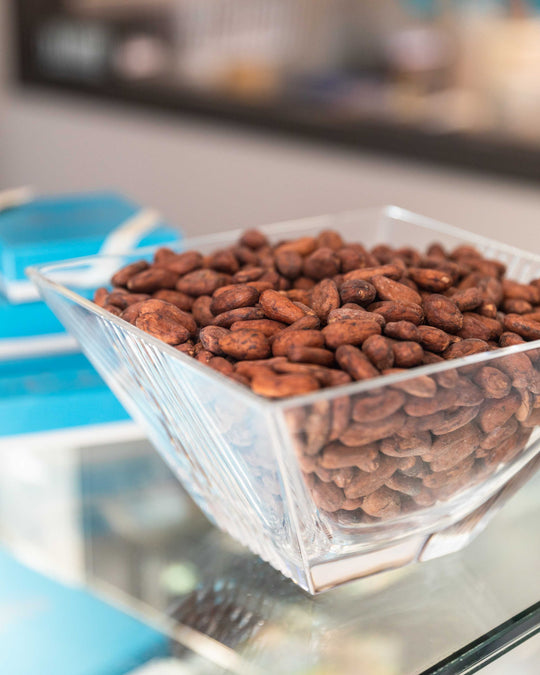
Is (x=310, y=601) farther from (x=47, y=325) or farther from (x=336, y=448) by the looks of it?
(x=47, y=325)

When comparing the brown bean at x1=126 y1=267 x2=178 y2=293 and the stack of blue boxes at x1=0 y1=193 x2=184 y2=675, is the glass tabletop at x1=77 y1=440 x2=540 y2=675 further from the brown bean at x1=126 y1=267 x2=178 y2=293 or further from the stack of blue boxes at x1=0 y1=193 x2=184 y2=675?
the brown bean at x1=126 y1=267 x2=178 y2=293

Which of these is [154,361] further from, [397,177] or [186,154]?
[186,154]

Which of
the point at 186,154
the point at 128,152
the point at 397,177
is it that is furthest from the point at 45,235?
the point at 128,152

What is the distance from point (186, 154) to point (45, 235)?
5.00 ft

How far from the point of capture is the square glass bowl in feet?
1.22

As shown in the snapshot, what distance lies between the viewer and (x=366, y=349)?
1.42ft

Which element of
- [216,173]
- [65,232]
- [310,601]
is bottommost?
[216,173]

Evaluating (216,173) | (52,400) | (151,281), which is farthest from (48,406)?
(216,173)

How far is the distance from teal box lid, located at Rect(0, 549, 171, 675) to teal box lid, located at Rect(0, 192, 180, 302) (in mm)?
316

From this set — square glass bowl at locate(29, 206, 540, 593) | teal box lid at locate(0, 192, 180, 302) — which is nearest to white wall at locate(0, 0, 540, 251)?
teal box lid at locate(0, 192, 180, 302)

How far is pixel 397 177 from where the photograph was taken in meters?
1.87

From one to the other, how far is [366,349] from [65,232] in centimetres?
48

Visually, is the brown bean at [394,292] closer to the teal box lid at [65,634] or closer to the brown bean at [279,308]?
the brown bean at [279,308]

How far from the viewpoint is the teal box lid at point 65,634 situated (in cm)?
43
